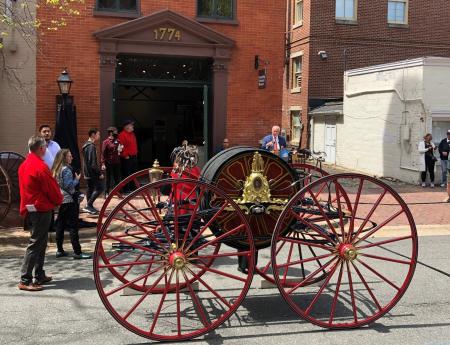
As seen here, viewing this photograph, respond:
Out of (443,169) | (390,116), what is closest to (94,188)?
(443,169)

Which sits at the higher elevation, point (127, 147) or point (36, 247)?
point (127, 147)

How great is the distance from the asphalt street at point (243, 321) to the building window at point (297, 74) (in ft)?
65.5

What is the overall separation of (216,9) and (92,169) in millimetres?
6179

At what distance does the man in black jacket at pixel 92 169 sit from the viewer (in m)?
9.67

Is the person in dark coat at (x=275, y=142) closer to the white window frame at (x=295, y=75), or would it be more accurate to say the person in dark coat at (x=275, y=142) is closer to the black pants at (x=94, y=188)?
the black pants at (x=94, y=188)

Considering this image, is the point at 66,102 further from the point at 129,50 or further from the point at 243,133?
the point at 243,133

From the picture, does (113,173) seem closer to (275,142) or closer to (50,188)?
(275,142)

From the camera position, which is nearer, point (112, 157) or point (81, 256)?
point (81, 256)

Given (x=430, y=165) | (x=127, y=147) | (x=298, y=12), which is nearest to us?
(x=127, y=147)

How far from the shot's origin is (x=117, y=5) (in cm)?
1307

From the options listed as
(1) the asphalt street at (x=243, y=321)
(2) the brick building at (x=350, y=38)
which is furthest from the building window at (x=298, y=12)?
(1) the asphalt street at (x=243, y=321)

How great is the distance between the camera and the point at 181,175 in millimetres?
5395

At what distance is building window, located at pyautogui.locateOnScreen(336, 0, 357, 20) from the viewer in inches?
955

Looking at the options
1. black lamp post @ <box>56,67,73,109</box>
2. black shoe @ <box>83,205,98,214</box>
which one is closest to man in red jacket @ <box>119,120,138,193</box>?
black lamp post @ <box>56,67,73,109</box>
